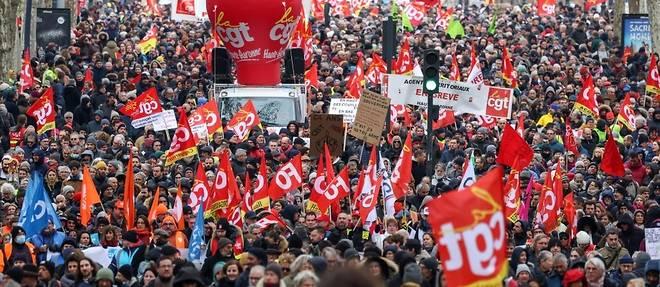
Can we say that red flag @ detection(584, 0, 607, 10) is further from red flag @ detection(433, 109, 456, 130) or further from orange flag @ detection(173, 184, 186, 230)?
orange flag @ detection(173, 184, 186, 230)

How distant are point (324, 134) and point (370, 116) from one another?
1.26 meters

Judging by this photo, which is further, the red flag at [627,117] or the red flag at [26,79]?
the red flag at [26,79]

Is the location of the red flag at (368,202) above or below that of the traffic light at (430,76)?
below

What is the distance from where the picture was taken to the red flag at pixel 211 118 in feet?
79.8

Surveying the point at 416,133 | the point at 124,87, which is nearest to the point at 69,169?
the point at 416,133

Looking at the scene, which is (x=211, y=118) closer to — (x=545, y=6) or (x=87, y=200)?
(x=87, y=200)

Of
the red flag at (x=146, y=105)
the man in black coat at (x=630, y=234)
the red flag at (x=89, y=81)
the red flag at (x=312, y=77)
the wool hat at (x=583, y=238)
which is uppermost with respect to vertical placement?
the red flag at (x=146, y=105)

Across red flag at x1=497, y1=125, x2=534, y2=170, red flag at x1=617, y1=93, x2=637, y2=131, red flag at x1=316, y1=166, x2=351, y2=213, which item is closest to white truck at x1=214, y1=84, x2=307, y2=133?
red flag at x1=617, y1=93, x2=637, y2=131

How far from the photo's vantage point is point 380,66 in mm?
32312

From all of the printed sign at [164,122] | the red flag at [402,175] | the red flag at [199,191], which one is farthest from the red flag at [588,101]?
the red flag at [199,191]

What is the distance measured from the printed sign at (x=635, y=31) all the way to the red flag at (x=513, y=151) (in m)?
19.9

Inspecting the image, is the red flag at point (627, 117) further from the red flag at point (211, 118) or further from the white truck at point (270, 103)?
the red flag at point (211, 118)

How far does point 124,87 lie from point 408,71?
460cm

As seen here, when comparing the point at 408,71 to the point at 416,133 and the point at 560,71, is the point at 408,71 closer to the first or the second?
the point at 560,71
